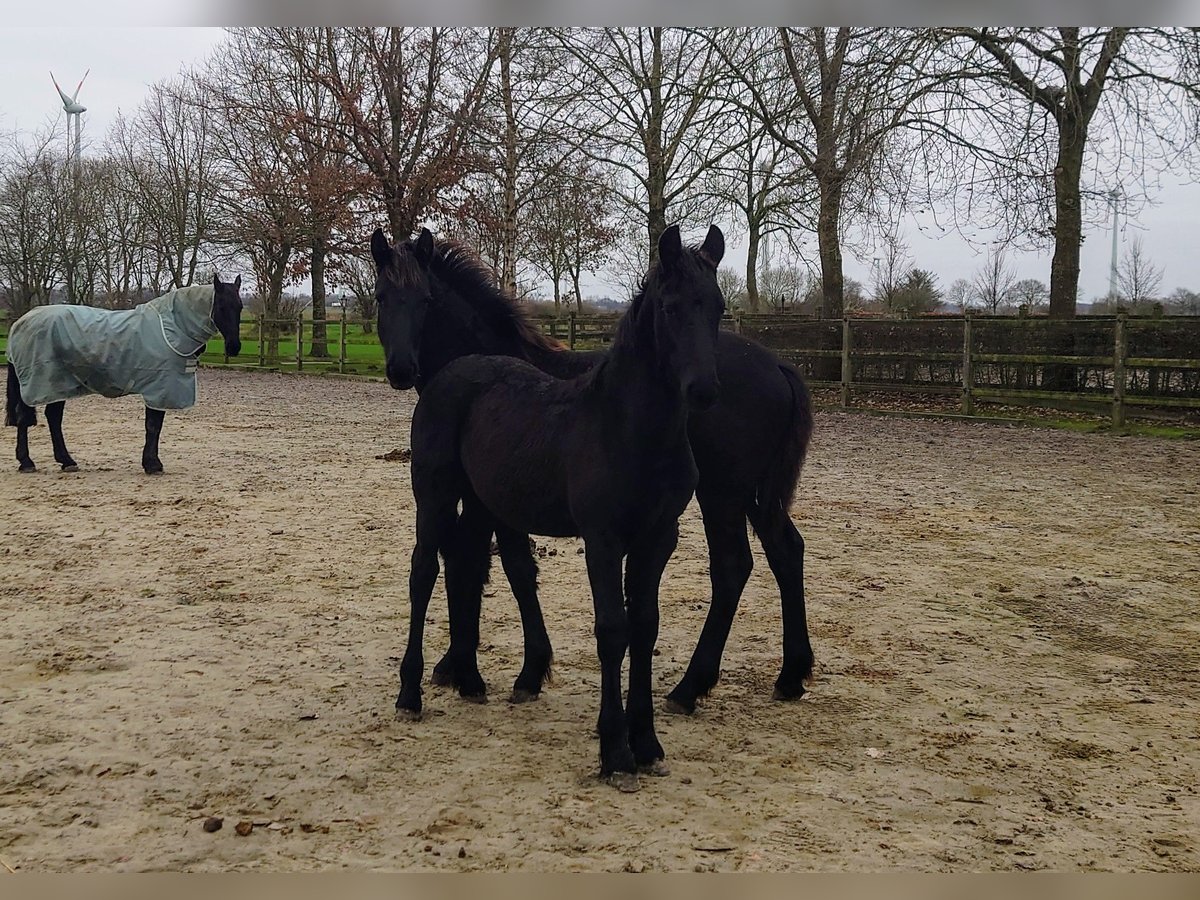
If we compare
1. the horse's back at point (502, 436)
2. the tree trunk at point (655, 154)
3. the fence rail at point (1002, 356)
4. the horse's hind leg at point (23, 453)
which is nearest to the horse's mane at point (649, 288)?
the horse's back at point (502, 436)

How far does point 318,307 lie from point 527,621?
91.6 feet

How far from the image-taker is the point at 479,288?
453 cm

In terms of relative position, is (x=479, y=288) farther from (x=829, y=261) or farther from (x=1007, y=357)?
(x=829, y=261)

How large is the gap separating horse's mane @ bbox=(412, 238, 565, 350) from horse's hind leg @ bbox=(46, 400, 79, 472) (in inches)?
291

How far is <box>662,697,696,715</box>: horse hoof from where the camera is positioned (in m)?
4.00

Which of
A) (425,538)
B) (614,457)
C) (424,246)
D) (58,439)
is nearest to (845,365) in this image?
(58,439)

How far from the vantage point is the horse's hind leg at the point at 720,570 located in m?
4.10

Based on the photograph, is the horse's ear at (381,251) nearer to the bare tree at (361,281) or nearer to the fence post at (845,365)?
the fence post at (845,365)

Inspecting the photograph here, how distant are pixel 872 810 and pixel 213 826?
6.80 ft

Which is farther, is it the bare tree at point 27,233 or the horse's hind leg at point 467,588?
the bare tree at point 27,233

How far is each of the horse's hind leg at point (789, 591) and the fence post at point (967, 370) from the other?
12158mm

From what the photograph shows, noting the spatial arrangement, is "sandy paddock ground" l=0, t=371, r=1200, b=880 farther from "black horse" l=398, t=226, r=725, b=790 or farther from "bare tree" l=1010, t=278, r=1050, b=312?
"bare tree" l=1010, t=278, r=1050, b=312

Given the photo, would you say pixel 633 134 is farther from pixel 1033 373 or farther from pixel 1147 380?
pixel 1147 380

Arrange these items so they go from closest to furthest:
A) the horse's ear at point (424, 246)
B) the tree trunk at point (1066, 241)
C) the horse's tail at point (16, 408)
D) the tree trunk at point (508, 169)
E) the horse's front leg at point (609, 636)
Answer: the horse's front leg at point (609, 636), the horse's ear at point (424, 246), the horse's tail at point (16, 408), the tree trunk at point (1066, 241), the tree trunk at point (508, 169)
